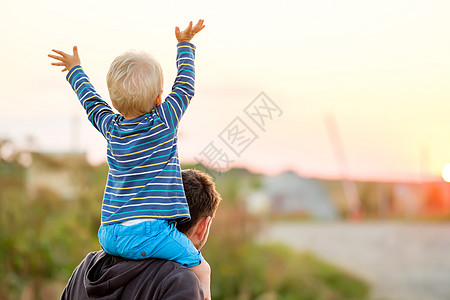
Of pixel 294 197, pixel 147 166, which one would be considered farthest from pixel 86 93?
pixel 294 197

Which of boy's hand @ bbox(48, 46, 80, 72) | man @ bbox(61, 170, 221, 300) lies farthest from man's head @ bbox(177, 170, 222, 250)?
boy's hand @ bbox(48, 46, 80, 72)

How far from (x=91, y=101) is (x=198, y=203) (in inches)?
22.4

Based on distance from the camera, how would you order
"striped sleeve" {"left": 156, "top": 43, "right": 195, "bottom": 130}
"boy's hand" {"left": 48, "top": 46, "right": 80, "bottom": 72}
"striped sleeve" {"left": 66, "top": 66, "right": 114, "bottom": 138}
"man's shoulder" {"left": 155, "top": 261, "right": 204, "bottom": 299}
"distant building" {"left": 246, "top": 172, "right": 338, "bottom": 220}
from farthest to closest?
"distant building" {"left": 246, "top": 172, "right": 338, "bottom": 220}
"boy's hand" {"left": 48, "top": 46, "right": 80, "bottom": 72}
"striped sleeve" {"left": 66, "top": 66, "right": 114, "bottom": 138}
"striped sleeve" {"left": 156, "top": 43, "right": 195, "bottom": 130}
"man's shoulder" {"left": 155, "top": 261, "right": 204, "bottom": 299}

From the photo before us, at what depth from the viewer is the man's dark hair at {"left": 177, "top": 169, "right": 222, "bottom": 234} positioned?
2.10 metres

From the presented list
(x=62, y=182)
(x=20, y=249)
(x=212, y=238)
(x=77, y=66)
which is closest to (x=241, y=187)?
(x=212, y=238)

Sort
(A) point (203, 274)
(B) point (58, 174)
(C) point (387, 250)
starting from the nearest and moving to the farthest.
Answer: (A) point (203, 274) → (B) point (58, 174) → (C) point (387, 250)

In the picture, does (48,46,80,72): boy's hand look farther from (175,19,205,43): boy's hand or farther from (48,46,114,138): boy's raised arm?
(175,19,205,43): boy's hand

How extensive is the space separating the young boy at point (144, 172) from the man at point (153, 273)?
0.16 feet

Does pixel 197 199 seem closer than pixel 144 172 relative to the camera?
No

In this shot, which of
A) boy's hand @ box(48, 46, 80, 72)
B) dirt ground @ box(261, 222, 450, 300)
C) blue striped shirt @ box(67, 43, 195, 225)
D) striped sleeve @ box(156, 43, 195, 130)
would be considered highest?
boy's hand @ box(48, 46, 80, 72)

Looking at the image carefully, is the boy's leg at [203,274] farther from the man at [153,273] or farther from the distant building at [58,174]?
the distant building at [58,174]

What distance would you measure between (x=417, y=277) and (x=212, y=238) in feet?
18.6

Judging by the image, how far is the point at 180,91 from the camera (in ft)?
6.81

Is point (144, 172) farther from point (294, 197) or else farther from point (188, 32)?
point (294, 197)
